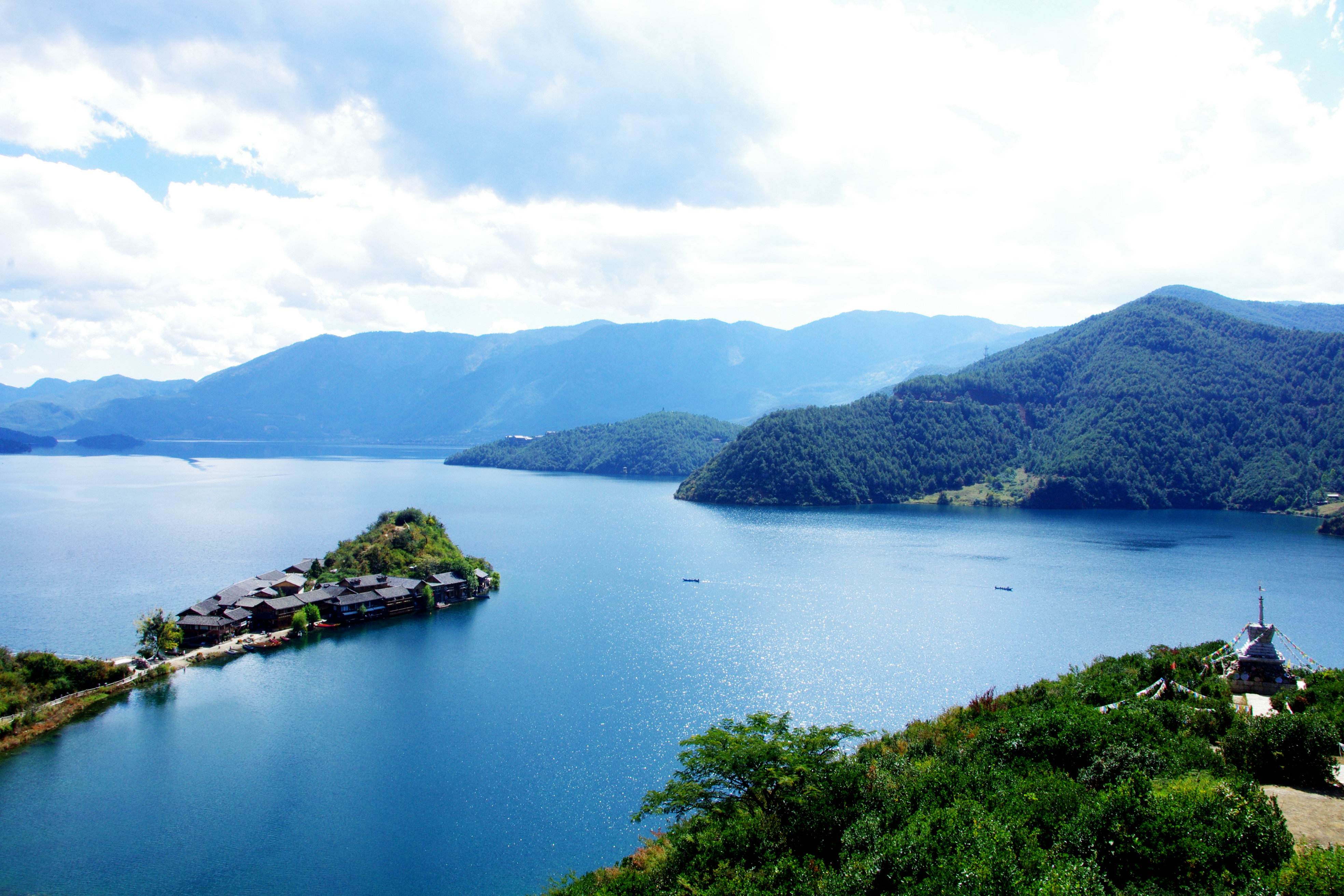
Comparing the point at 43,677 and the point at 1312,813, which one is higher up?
the point at 1312,813

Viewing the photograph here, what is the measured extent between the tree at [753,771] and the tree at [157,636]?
1430 inches

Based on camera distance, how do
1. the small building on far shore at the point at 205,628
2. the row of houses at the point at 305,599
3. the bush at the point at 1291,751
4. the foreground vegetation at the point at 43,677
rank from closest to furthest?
the bush at the point at 1291,751 < the foreground vegetation at the point at 43,677 < the small building on far shore at the point at 205,628 < the row of houses at the point at 305,599

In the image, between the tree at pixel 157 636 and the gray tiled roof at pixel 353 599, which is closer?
the tree at pixel 157 636

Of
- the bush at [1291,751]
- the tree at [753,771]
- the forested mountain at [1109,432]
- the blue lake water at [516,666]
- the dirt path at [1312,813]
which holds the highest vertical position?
the forested mountain at [1109,432]

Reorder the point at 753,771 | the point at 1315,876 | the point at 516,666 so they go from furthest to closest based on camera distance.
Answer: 1. the point at 516,666
2. the point at 753,771
3. the point at 1315,876

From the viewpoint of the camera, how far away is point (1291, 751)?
16703mm

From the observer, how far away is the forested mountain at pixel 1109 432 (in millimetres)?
129125

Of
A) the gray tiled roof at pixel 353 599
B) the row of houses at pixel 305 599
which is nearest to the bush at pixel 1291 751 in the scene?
the row of houses at pixel 305 599

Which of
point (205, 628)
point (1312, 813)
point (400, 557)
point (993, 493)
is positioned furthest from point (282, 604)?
point (993, 493)

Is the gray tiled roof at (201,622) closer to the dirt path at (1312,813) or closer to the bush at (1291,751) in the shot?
the bush at (1291,751)

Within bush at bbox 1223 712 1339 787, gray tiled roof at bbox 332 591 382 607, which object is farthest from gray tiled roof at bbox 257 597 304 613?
bush at bbox 1223 712 1339 787

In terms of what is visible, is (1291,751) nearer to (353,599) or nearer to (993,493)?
(353,599)

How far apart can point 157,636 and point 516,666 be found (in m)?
21.1

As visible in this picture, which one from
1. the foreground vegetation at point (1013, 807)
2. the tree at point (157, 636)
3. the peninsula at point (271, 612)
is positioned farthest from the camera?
the tree at point (157, 636)
